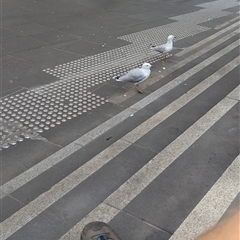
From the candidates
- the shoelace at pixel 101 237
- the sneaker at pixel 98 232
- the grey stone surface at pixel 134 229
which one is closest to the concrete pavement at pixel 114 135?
the grey stone surface at pixel 134 229

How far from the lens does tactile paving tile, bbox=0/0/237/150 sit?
5.28 metres

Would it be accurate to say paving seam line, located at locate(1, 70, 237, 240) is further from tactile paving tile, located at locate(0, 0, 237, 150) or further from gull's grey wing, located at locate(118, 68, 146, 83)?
gull's grey wing, located at locate(118, 68, 146, 83)

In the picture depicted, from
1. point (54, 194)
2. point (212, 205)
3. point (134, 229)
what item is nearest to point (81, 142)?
point (54, 194)

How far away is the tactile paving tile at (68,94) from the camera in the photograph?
17.3ft

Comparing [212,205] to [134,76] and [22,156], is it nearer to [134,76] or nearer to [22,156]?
[22,156]

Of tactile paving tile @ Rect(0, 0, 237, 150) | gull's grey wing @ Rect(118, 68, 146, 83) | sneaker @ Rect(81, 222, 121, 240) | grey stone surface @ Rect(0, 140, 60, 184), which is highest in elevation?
gull's grey wing @ Rect(118, 68, 146, 83)

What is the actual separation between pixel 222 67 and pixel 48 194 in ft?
17.1

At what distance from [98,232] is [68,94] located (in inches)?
140

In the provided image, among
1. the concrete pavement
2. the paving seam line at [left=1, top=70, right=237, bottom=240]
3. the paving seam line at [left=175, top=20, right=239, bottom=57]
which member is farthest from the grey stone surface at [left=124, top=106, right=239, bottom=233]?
the paving seam line at [left=175, top=20, right=239, bottom=57]

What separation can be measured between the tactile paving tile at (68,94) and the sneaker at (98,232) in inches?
83.4

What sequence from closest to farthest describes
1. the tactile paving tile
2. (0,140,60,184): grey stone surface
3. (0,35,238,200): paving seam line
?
(0,35,238,200): paving seam line
(0,140,60,184): grey stone surface
the tactile paving tile

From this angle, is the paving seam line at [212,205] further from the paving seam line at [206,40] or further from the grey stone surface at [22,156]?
the paving seam line at [206,40]

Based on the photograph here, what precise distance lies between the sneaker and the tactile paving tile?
6.95 ft

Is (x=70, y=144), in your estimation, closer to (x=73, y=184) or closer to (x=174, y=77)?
(x=73, y=184)
